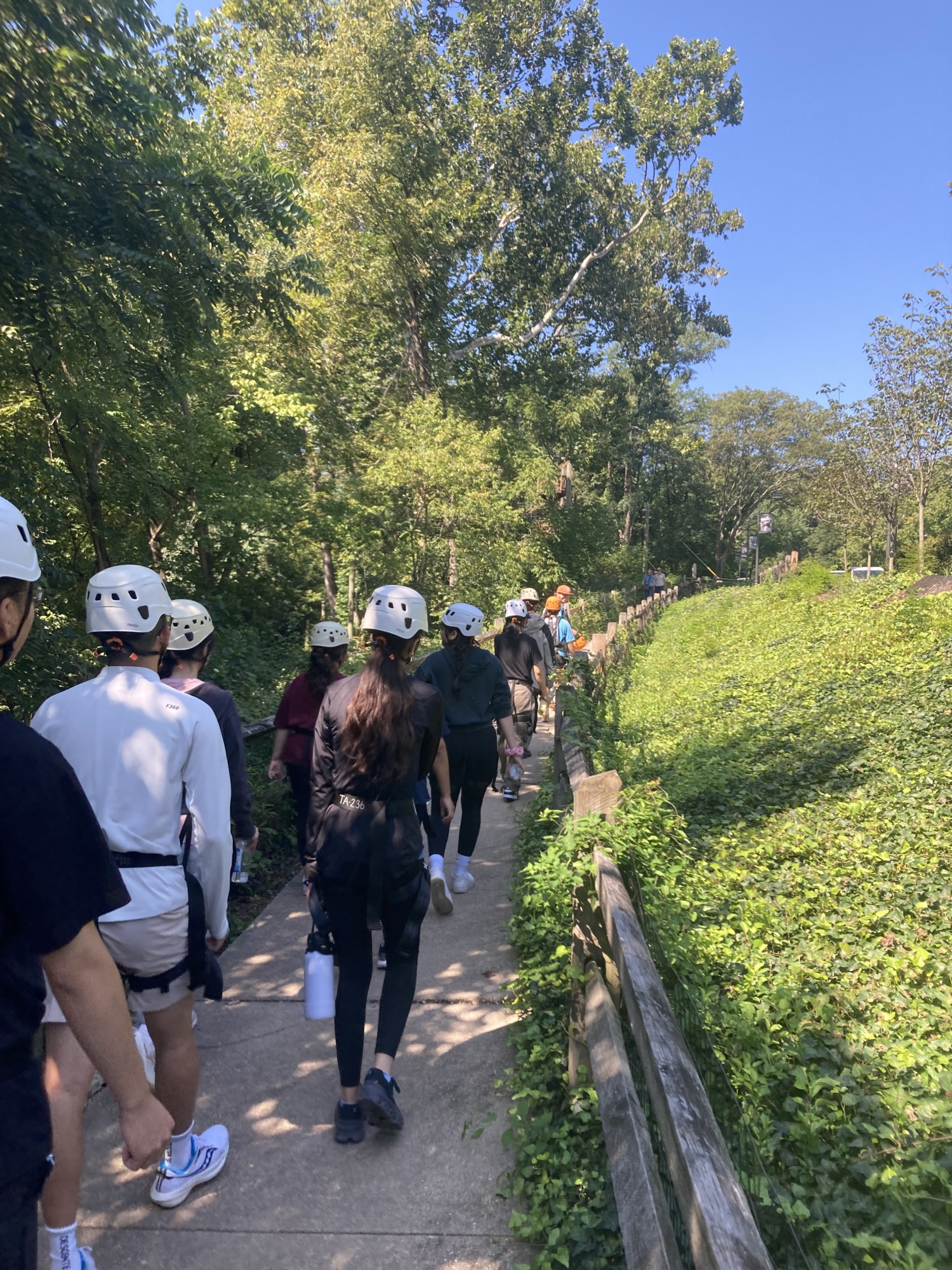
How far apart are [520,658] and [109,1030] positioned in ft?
19.7

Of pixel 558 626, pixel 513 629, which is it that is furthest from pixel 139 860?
pixel 558 626

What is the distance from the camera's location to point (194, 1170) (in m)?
2.93

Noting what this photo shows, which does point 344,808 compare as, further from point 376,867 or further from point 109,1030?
point 109,1030

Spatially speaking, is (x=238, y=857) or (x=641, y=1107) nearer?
(x=641, y=1107)

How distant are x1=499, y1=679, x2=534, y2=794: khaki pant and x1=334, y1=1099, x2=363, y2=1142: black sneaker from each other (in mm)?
4032

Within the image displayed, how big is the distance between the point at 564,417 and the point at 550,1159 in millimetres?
26399

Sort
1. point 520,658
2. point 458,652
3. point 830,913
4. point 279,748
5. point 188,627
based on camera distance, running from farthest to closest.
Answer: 1. point 520,658
2. point 458,652
3. point 830,913
4. point 279,748
5. point 188,627

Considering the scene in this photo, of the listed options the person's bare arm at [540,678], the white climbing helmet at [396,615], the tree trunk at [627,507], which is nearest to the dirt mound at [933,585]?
the person's bare arm at [540,678]

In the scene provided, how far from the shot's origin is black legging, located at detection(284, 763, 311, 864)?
4.96 metres

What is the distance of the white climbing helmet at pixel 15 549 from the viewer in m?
1.45

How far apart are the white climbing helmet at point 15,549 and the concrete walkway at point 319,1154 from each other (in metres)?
2.34

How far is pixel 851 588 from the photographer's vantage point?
17.6m

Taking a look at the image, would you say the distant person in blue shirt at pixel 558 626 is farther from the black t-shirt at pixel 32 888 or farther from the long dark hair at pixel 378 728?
the black t-shirt at pixel 32 888

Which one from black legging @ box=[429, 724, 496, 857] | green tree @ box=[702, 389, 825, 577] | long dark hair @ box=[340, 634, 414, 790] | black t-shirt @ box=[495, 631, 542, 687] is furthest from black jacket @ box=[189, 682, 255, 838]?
green tree @ box=[702, 389, 825, 577]
